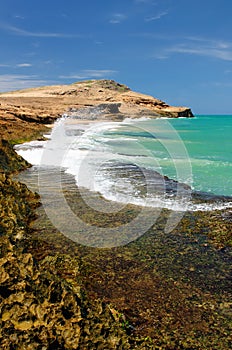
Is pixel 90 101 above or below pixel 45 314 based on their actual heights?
above

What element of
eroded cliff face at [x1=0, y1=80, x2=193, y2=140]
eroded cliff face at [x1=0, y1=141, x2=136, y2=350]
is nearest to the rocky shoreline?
eroded cliff face at [x1=0, y1=141, x2=136, y2=350]

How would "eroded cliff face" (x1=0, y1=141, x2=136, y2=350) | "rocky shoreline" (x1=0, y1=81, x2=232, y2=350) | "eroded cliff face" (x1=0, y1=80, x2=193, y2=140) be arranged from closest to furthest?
"eroded cliff face" (x1=0, y1=141, x2=136, y2=350) → "rocky shoreline" (x1=0, y1=81, x2=232, y2=350) → "eroded cliff face" (x1=0, y1=80, x2=193, y2=140)

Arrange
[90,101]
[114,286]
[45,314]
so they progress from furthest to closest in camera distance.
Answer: [90,101] < [114,286] < [45,314]

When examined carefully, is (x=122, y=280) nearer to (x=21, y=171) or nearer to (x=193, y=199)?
(x=193, y=199)

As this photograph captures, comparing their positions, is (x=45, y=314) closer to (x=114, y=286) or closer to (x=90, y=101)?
(x=114, y=286)

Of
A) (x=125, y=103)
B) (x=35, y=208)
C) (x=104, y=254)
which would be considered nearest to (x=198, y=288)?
(x=104, y=254)

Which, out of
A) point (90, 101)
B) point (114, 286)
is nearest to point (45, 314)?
point (114, 286)

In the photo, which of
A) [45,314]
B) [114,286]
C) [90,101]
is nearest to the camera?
[45,314]

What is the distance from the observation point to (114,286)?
788 cm

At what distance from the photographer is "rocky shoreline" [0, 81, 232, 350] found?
5.03 meters

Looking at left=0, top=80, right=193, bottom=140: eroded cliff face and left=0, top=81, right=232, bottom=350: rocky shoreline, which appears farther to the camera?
left=0, top=80, right=193, bottom=140: eroded cliff face

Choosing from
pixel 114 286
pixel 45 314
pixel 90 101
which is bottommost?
pixel 114 286

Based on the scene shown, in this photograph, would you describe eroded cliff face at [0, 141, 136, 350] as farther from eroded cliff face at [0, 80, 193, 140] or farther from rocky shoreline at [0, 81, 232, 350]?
eroded cliff face at [0, 80, 193, 140]

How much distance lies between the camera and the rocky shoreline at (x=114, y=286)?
198 inches
